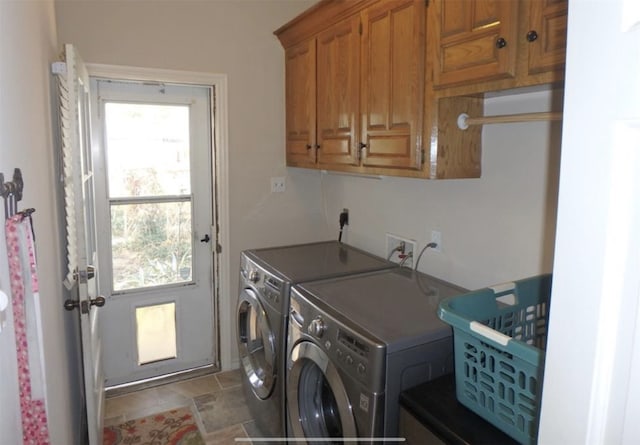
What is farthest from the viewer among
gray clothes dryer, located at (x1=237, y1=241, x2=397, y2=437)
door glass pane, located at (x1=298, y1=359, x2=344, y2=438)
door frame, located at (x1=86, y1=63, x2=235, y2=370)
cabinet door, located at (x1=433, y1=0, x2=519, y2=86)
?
door frame, located at (x1=86, y1=63, x2=235, y2=370)

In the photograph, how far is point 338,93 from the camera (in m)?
2.40

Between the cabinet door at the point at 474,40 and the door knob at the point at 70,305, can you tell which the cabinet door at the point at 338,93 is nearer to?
the cabinet door at the point at 474,40

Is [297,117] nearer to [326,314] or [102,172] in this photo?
[102,172]

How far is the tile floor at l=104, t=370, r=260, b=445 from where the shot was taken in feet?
8.30

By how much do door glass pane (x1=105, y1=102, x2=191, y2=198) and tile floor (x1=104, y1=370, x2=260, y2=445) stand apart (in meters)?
1.28

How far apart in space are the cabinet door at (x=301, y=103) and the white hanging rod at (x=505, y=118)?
106 cm

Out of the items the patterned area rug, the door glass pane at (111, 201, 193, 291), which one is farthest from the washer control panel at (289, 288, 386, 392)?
the door glass pane at (111, 201, 193, 291)

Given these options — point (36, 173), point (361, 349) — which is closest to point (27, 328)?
point (36, 173)

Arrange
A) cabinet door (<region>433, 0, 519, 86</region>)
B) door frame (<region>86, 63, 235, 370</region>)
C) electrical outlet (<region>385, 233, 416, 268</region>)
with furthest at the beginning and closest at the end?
door frame (<region>86, 63, 235, 370</region>) < electrical outlet (<region>385, 233, 416, 268</region>) < cabinet door (<region>433, 0, 519, 86</region>)

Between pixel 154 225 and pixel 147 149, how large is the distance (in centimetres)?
49

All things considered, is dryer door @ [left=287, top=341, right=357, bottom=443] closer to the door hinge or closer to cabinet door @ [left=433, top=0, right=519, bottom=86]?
cabinet door @ [left=433, top=0, right=519, bottom=86]

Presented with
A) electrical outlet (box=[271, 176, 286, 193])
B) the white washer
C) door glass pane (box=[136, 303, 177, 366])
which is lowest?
door glass pane (box=[136, 303, 177, 366])

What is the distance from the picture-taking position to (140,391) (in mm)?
2939

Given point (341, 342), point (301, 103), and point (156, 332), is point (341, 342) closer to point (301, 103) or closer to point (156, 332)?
point (301, 103)
